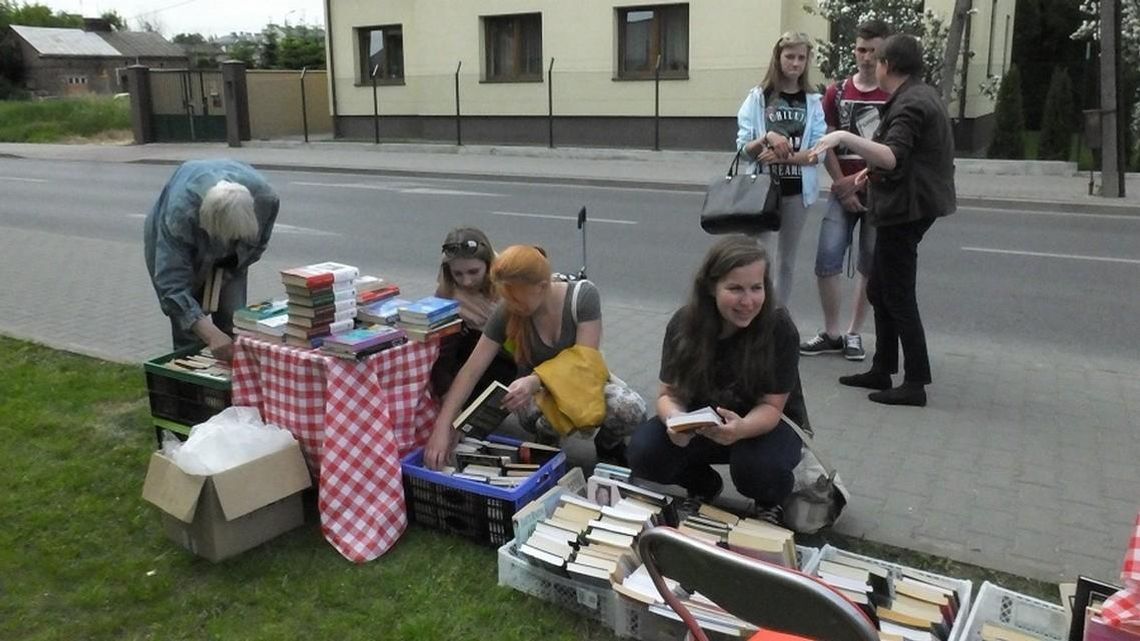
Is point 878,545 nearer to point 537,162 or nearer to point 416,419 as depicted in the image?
point 416,419

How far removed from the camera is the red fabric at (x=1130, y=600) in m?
2.57

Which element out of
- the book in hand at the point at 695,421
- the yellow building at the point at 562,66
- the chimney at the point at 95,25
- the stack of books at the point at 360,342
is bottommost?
the book in hand at the point at 695,421

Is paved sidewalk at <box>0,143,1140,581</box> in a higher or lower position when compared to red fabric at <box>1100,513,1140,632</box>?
lower

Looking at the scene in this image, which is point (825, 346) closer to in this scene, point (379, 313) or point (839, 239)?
point (839, 239)

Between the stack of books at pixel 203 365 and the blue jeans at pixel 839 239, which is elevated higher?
the blue jeans at pixel 839 239

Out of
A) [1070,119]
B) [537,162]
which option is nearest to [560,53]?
[537,162]

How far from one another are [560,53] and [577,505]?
21.6m

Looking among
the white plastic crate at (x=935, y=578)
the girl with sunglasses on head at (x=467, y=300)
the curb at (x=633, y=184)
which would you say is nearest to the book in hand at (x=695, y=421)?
the white plastic crate at (x=935, y=578)

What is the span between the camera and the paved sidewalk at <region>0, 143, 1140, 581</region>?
3850mm

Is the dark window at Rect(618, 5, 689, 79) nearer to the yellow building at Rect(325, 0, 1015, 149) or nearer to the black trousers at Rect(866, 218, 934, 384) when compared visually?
the yellow building at Rect(325, 0, 1015, 149)

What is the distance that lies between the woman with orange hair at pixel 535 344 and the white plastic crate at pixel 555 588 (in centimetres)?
69

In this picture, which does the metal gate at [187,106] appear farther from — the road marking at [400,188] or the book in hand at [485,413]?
the book in hand at [485,413]

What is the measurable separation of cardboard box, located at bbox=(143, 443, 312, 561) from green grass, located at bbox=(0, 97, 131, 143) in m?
36.7

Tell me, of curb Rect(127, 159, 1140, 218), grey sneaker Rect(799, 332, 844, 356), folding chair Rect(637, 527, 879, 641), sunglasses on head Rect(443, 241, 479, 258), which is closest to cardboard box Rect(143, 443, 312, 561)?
sunglasses on head Rect(443, 241, 479, 258)
